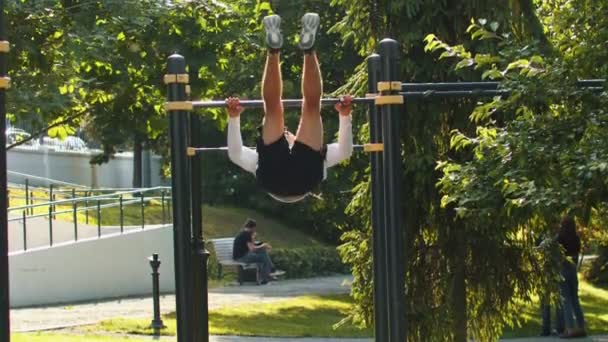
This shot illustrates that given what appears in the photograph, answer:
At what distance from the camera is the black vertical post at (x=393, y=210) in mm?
6207

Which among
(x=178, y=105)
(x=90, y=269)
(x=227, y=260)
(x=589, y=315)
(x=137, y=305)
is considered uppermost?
(x=178, y=105)

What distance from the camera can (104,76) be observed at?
12.9m

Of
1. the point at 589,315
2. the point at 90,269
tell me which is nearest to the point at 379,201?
the point at 589,315

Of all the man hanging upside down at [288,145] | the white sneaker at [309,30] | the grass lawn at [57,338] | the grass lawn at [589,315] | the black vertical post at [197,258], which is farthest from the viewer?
the grass lawn at [589,315]

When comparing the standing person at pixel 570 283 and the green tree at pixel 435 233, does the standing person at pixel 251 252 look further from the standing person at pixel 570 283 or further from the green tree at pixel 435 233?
the green tree at pixel 435 233

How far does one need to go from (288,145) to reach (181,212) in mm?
817

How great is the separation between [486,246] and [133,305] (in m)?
9.32

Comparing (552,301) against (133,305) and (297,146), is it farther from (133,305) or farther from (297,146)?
(133,305)

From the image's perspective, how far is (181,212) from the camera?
6.33 metres

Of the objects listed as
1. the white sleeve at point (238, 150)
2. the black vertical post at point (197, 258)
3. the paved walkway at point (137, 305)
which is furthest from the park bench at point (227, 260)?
the white sleeve at point (238, 150)

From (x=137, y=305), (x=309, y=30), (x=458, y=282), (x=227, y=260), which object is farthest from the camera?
(x=227, y=260)

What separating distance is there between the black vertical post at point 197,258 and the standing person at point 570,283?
283 inches

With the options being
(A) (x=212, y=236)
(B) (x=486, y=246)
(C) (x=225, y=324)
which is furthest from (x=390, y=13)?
(A) (x=212, y=236)

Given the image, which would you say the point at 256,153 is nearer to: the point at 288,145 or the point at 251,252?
the point at 288,145
